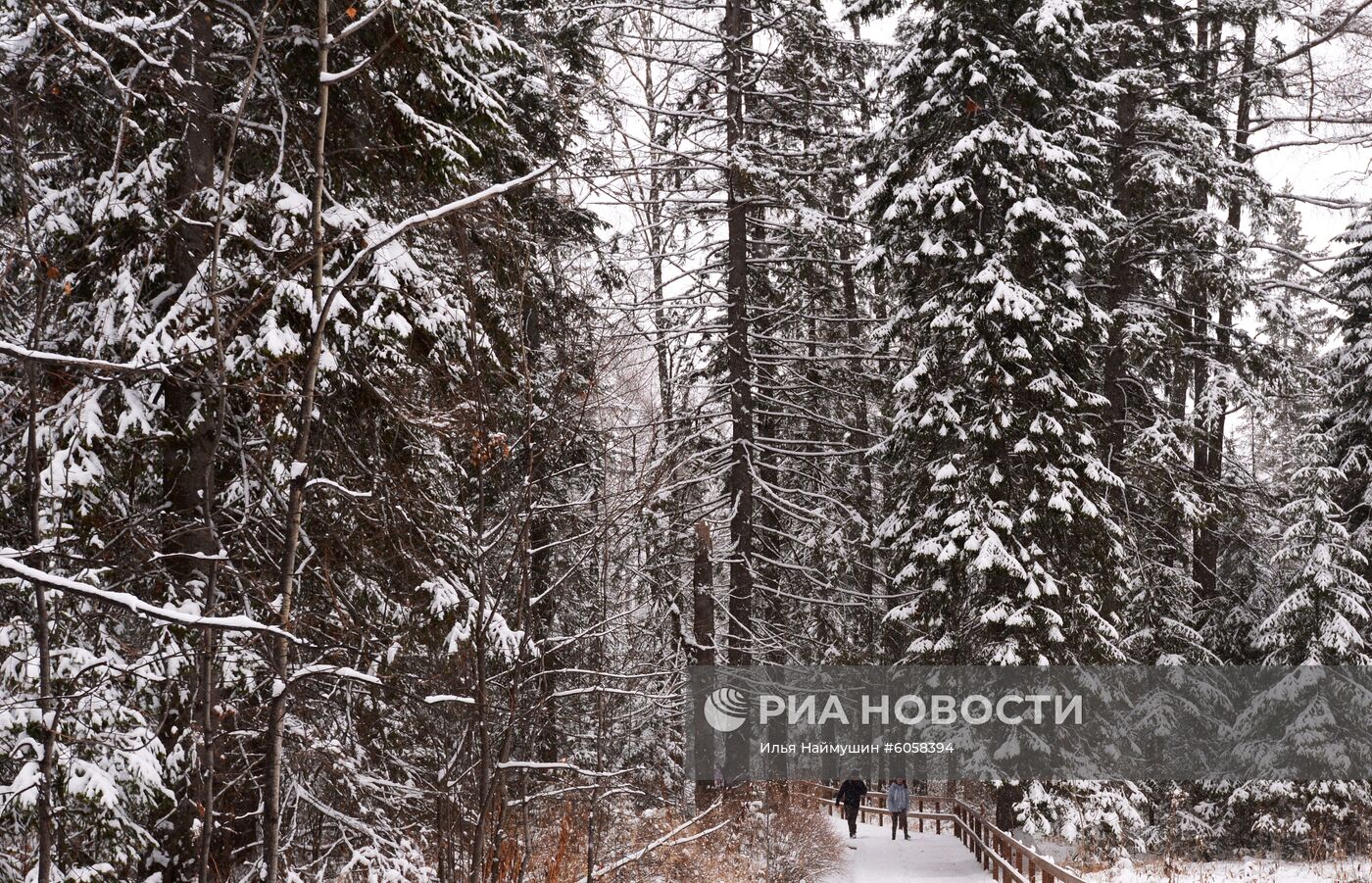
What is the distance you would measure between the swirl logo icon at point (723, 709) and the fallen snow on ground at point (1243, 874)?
5391 millimetres

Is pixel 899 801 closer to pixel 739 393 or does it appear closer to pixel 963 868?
pixel 963 868

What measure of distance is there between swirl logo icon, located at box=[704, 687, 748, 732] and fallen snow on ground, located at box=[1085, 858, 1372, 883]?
17.7ft

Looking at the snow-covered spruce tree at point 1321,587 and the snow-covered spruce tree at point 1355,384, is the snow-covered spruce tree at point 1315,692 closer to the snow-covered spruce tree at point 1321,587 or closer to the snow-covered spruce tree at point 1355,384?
the snow-covered spruce tree at point 1321,587

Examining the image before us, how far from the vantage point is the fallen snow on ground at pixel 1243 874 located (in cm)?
1030

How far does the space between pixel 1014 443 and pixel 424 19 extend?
32.8 feet

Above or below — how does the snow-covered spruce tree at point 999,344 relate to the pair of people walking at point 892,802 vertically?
above

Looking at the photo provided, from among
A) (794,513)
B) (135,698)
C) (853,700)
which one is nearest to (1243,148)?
(794,513)

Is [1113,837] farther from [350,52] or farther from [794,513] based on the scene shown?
[350,52]

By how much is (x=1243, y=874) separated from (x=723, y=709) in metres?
6.91

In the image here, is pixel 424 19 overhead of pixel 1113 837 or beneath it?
overhead

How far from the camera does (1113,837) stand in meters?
13.1

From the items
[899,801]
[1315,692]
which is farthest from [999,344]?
[899,801]

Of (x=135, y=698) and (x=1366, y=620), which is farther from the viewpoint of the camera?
(x=1366, y=620)

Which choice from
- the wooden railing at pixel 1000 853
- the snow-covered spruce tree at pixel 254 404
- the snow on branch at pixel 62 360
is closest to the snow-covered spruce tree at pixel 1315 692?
the wooden railing at pixel 1000 853
